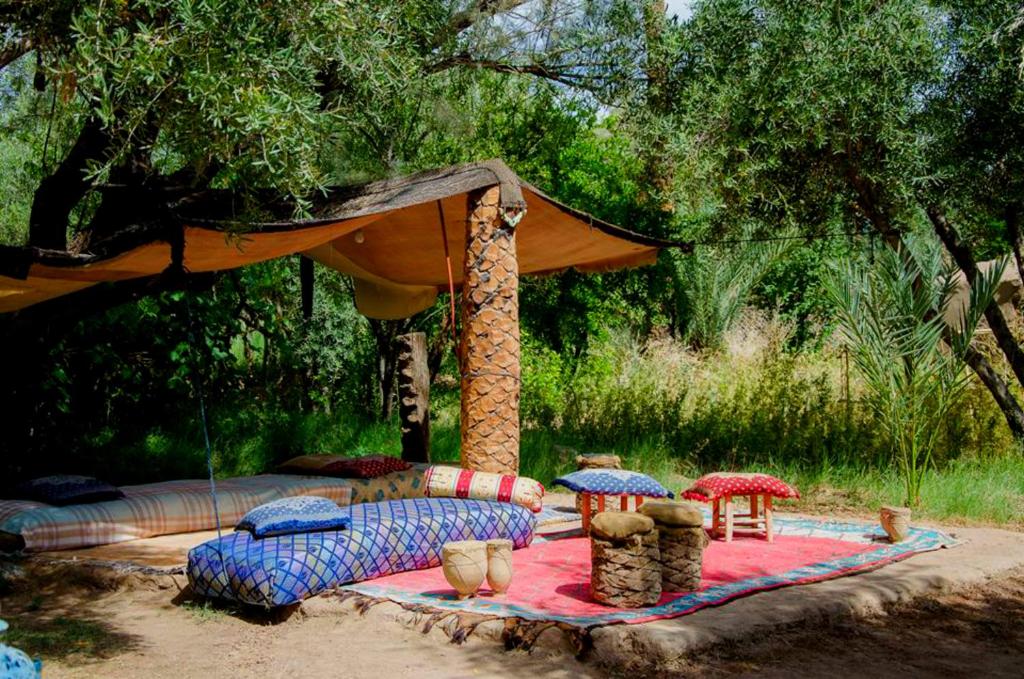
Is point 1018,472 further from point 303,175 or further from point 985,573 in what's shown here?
point 303,175

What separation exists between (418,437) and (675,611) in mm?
4541

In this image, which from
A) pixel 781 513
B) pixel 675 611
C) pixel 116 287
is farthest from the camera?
pixel 781 513

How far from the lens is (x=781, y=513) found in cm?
749

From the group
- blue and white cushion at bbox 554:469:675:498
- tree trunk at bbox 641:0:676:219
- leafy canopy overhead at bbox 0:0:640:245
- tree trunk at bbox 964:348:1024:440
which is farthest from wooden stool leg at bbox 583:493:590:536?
tree trunk at bbox 964:348:1024:440

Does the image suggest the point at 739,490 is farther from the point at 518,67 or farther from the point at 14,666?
the point at 14,666

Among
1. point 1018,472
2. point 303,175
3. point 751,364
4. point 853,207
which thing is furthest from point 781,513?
point 303,175

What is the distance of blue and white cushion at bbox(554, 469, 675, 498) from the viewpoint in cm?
579

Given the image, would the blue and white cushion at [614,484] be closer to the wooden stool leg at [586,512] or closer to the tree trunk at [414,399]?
the wooden stool leg at [586,512]

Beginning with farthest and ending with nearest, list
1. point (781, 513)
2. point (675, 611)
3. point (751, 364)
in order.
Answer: point (751, 364) → point (781, 513) → point (675, 611)

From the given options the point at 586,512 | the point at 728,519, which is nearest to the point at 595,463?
the point at 586,512

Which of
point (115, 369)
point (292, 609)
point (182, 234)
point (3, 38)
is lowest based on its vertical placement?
point (292, 609)

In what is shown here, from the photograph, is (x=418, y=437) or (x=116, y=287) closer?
(x=116, y=287)

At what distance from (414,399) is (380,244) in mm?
1479

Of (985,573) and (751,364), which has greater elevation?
(751,364)
